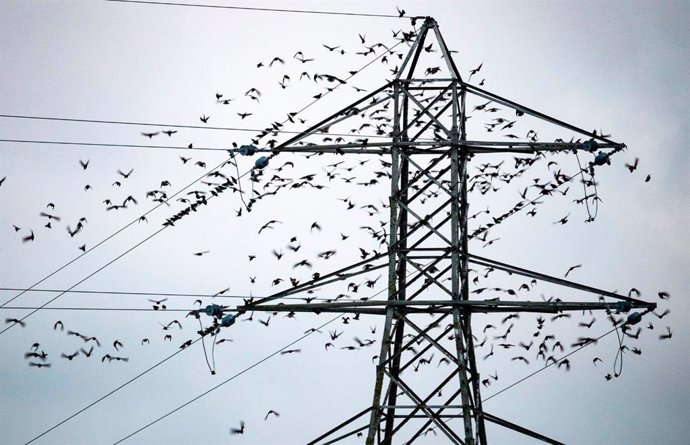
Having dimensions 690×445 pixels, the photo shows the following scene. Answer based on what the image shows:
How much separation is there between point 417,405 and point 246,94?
27.0 feet

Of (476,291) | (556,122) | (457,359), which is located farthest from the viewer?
(476,291)

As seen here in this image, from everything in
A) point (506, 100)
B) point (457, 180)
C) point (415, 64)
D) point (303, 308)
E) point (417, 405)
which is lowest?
point (417, 405)

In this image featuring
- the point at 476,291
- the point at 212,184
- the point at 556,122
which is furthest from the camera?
the point at 476,291

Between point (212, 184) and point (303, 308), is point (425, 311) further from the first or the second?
point (212, 184)

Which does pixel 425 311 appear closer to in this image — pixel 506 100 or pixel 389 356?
pixel 389 356

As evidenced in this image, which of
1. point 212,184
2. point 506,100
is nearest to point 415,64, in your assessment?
point 506,100

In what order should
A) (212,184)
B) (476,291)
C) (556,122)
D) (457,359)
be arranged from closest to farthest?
(457,359) < (556,122) < (212,184) < (476,291)

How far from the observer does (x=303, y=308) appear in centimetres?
2291

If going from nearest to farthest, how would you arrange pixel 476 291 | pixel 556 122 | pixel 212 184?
pixel 556 122
pixel 212 184
pixel 476 291

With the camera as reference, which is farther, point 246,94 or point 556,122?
point 246,94

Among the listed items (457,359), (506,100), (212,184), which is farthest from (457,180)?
(212,184)

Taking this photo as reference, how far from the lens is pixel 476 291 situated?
27.6 meters

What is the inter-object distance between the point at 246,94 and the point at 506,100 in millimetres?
5919

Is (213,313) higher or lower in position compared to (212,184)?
lower
